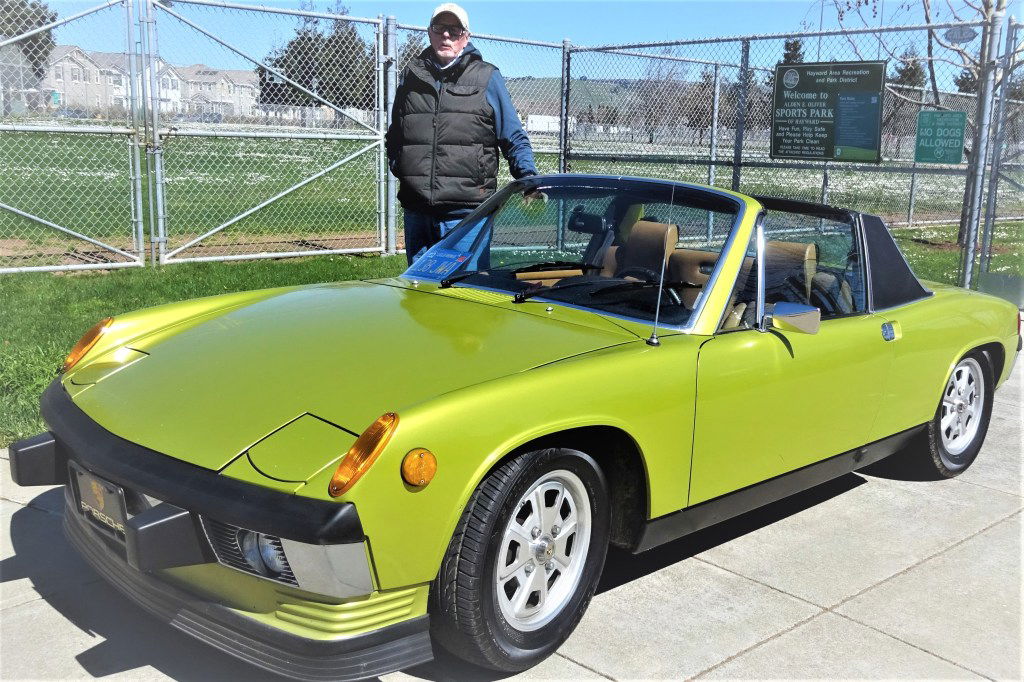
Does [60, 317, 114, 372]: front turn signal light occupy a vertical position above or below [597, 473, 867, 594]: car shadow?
above

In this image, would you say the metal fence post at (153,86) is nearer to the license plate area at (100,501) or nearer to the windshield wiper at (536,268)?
the windshield wiper at (536,268)

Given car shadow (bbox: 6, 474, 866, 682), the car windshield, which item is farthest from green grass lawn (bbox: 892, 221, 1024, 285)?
car shadow (bbox: 6, 474, 866, 682)

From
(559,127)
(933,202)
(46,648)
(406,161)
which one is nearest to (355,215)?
(559,127)

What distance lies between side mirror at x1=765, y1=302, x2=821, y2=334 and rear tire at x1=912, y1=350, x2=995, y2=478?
4.58 feet

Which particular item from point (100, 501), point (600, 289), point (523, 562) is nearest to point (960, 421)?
point (600, 289)

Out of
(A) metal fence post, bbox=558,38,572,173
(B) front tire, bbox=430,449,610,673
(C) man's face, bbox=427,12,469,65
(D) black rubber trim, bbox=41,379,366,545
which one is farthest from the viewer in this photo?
(A) metal fence post, bbox=558,38,572,173

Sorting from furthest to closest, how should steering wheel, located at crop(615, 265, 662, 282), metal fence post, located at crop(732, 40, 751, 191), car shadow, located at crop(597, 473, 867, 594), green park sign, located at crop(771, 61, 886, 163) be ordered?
metal fence post, located at crop(732, 40, 751, 191)
green park sign, located at crop(771, 61, 886, 163)
steering wheel, located at crop(615, 265, 662, 282)
car shadow, located at crop(597, 473, 867, 594)

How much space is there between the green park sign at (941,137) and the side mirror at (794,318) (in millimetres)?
5517

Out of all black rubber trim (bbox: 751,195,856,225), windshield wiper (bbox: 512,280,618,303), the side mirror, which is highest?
black rubber trim (bbox: 751,195,856,225)

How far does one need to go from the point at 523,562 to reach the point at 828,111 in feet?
22.7

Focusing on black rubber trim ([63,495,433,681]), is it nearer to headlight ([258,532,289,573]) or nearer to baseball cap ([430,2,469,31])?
headlight ([258,532,289,573])

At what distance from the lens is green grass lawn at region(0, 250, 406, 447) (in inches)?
220

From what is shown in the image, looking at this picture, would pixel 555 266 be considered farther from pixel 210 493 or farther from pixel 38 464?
pixel 38 464

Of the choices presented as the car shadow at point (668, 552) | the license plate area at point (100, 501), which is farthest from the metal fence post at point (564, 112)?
the license plate area at point (100, 501)
